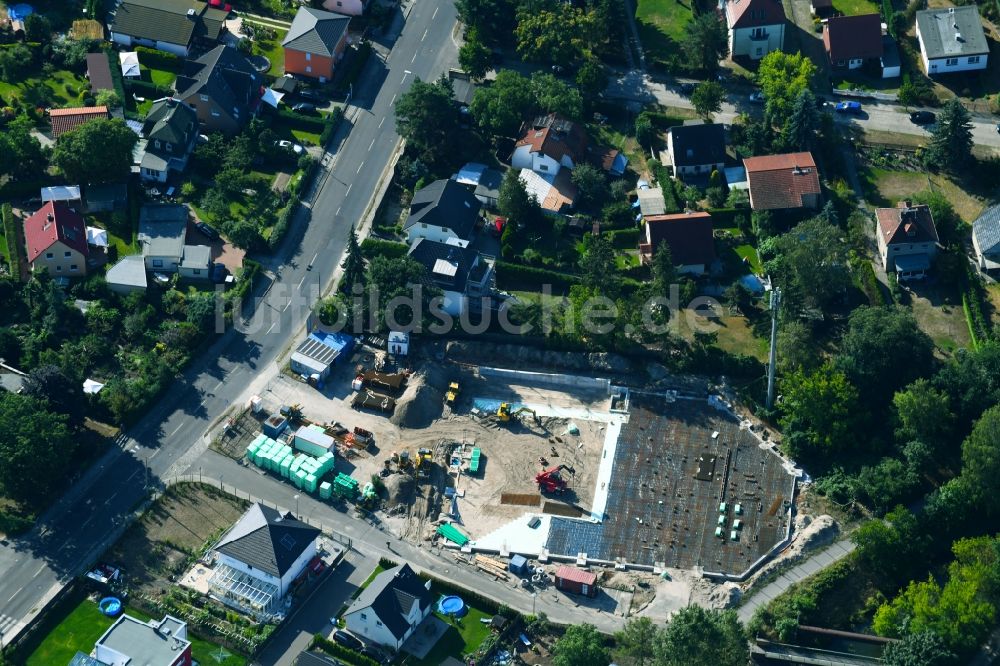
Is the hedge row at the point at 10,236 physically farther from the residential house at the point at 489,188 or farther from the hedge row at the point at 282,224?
the residential house at the point at 489,188

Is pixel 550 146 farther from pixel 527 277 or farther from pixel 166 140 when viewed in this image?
pixel 166 140

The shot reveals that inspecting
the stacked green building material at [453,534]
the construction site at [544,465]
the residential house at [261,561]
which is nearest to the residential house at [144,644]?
the residential house at [261,561]

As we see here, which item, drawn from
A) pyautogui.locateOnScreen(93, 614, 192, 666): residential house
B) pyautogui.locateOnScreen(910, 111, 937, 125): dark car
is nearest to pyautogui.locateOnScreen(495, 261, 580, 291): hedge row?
pyautogui.locateOnScreen(910, 111, 937, 125): dark car

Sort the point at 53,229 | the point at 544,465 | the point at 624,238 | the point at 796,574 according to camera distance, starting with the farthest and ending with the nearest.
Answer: the point at 624,238 → the point at 53,229 → the point at 544,465 → the point at 796,574

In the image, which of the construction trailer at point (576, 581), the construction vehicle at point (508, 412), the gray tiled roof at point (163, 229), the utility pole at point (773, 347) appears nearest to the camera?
the construction trailer at point (576, 581)

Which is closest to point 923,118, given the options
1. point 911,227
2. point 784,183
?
point 784,183

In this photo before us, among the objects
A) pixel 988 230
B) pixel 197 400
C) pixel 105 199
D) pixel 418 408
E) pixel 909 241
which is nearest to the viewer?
pixel 418 408

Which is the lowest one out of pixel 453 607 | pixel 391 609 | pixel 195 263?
pixel 453 607

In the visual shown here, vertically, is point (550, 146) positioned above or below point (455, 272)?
above
